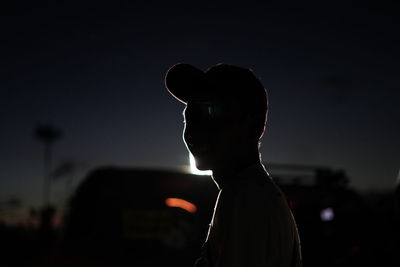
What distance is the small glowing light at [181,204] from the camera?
6.66 m

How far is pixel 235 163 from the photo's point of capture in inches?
51.6

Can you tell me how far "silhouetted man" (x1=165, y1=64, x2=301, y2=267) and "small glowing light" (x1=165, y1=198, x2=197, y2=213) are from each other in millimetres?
5346

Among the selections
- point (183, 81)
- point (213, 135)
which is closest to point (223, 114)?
point (213, 135)

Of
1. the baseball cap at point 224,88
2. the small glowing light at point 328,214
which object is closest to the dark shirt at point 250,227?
the baseball cap at point 224,88

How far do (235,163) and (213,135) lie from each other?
0.36 feet

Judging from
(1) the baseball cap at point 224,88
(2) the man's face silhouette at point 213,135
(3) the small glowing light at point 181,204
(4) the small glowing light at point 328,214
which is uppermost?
(1) the baseball cap at point 224,88

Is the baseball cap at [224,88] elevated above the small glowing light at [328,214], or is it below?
above

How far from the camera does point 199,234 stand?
632 centimetres

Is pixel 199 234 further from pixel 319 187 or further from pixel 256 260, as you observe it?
pixel 256 260

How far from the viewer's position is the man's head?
132 centimetres

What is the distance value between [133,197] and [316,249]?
11.1 ft

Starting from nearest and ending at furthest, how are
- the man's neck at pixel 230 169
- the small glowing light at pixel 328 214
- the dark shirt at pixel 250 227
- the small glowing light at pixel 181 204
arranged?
the dark shirt at pixel 250 227, the man's neck at pixel 230 169, the small glowing light at pixel 328 214, the small glowing light at pixel 181 204

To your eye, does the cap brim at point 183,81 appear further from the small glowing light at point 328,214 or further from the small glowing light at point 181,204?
the small glowing light at point 181,204

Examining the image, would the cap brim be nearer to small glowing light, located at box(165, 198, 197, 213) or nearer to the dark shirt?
the dark shirt
